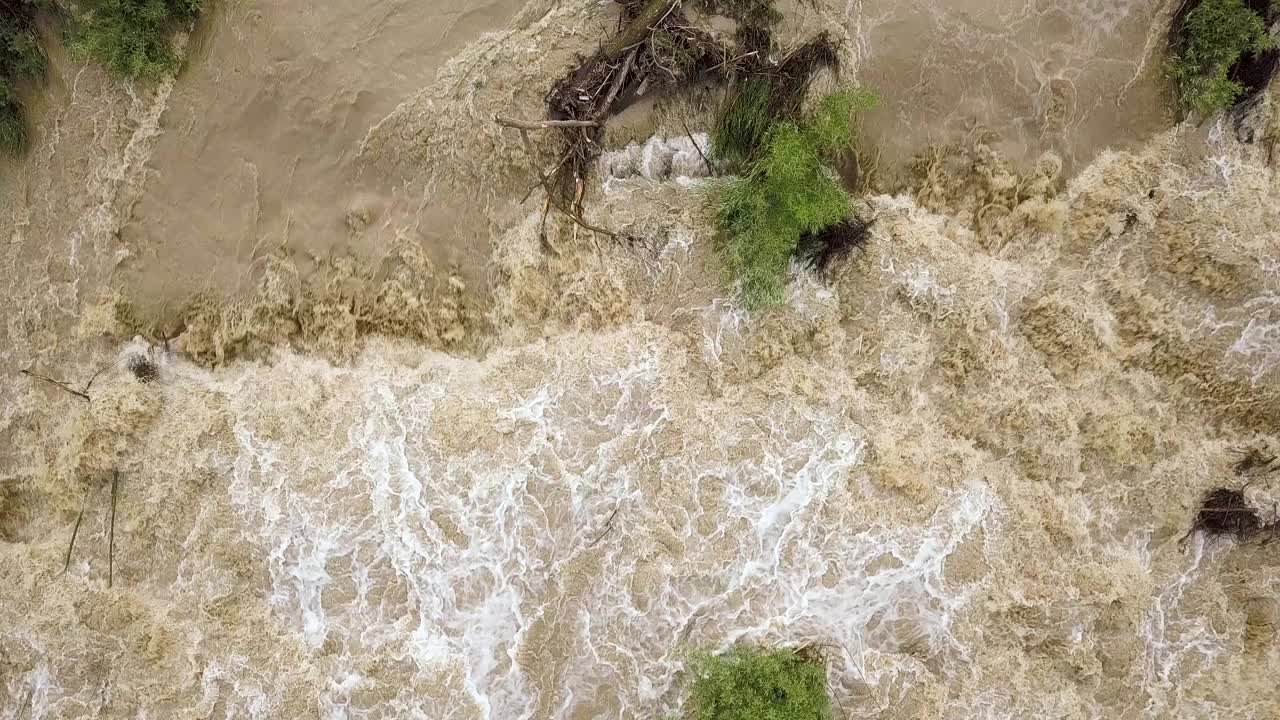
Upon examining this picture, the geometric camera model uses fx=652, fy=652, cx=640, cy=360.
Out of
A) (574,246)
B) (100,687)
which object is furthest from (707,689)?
(100,687)

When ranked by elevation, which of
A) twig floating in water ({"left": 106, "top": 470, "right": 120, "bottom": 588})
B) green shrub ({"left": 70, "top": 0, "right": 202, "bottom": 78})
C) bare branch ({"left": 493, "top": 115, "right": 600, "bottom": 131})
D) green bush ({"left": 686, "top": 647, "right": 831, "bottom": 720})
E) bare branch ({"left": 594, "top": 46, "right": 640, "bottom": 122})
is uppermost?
green shrub ({"left": 70, "top": 0, "right": 202, "bottom": 78})

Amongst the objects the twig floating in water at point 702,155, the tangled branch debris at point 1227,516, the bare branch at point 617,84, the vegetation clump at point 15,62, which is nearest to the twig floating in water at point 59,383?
the vegetation clump at point 15,62

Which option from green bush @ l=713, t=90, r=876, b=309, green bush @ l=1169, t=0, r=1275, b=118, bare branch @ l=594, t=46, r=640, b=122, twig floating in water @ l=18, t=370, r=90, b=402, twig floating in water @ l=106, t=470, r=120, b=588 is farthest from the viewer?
twig floating in water @ l=18, t=370, r=90, b=402

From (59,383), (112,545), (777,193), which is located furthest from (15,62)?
(777,193)

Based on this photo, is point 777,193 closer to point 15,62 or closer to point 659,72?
point 659,72

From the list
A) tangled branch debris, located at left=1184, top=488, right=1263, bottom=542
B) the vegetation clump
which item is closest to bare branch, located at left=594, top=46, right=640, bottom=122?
the vegetation clump

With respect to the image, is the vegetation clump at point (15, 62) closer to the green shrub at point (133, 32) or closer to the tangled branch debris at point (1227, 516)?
the green shrub at point (133, 32)

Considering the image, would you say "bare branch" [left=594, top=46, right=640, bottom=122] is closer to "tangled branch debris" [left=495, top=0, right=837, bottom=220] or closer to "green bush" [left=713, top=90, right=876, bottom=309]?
"tangled branch debris" [left=495, top=0, right=837, bottom=220]
